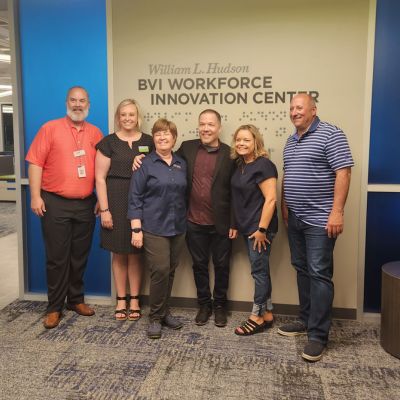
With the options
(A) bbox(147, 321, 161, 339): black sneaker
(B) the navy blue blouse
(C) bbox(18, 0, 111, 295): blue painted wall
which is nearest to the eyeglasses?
(B) the navy blue blouse

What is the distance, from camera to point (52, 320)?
275 centimetres

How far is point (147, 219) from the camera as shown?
254cm

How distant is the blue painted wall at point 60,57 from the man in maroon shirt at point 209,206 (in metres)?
0.75

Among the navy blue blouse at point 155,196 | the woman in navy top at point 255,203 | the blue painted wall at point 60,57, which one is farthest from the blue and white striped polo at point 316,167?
the blue painted wall at point 60,57

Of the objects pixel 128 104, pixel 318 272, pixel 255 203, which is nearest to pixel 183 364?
pixel 318 272

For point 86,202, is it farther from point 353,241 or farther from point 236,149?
point 353,241

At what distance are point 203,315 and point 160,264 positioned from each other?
53 cm

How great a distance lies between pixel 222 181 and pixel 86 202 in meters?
0.91

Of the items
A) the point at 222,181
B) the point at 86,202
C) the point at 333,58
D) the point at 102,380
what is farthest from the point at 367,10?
the point at 102,380

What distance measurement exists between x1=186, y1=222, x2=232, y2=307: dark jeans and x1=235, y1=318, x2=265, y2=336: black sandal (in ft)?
0.88

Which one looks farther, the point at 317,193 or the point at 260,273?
the point at 260,273

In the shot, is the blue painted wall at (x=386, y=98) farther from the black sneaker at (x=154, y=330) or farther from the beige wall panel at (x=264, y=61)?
the black sneaker at (x=154, y=330)

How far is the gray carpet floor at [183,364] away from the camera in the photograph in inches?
79.7

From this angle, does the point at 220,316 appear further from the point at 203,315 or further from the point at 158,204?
the point at 158,204
